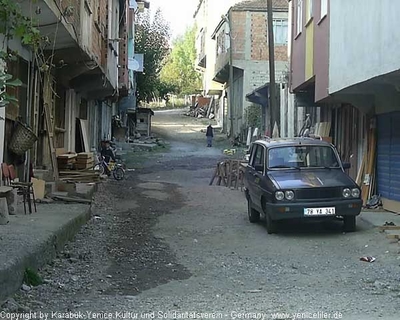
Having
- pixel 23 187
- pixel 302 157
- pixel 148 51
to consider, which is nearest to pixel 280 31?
pixel 148 51

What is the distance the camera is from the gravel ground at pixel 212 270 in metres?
6.40

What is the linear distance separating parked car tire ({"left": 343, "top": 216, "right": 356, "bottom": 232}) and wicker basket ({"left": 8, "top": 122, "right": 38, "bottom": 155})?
238 inches

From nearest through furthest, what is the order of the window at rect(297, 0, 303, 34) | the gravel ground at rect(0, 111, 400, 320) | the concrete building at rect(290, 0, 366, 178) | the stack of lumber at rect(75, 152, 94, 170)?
the gravel ground at rect(0, 111, 400, 320), the concrete building at rect(290, 0, 366, 178), the stack of lumber at rect(75, 152, 94, 170), the window at rect(297, 0, 303, 34)

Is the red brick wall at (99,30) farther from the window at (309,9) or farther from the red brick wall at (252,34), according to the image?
the red brick wall at (252,34)

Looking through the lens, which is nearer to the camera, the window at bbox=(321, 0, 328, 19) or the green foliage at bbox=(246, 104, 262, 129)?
the window at bbox=(321, 0, 328, 19)

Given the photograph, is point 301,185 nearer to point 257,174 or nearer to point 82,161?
point 257,174

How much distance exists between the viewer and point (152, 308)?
6348 millimetres

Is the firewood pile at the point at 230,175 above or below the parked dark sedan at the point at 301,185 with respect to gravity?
below

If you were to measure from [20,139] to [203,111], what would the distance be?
51122 mm

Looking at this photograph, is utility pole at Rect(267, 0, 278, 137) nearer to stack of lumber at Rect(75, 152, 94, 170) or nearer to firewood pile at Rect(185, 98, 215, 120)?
stack of lumber at Rect(75, 152, 94, 170)

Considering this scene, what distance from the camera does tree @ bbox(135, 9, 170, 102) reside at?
44.7 meters

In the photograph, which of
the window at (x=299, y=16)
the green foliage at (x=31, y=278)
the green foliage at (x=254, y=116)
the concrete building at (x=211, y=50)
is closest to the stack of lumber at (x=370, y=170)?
the window at (x=299, y=16)

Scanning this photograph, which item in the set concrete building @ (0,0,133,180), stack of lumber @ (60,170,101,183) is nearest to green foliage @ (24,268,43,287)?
concrete building @ (0,0,133,180)

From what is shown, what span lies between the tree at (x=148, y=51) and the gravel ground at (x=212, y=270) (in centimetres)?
3028
